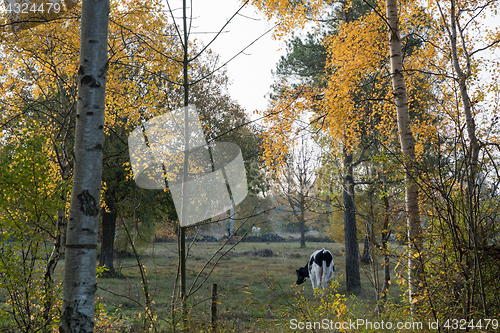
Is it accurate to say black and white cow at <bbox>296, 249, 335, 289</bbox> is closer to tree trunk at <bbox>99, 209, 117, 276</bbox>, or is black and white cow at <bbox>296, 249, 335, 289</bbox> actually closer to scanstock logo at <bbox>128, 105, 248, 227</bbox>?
scanstock logo at <bbox>128, 105, 248, 227</bbox>

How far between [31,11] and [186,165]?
3.08 meters

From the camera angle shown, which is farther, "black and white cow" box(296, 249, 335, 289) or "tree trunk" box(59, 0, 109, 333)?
"black and white cow" box(296, 249, 335, 289)

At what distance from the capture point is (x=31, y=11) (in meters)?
4.04

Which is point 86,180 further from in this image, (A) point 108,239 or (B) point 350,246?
(A) point 108,239

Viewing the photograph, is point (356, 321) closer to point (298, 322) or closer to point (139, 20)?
point (298, 322)

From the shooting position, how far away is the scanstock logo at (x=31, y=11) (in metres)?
3.97

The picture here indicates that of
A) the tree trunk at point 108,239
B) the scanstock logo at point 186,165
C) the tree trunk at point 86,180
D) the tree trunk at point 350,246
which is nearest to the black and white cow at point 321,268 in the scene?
the tree trunk at point 350,246

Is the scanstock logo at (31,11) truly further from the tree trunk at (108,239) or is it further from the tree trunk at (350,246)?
the tree trunk at (108,239)

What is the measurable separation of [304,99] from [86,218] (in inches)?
188

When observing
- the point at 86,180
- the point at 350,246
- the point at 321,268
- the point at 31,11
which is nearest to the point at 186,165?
the point at 86,180

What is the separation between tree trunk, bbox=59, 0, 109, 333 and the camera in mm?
1764

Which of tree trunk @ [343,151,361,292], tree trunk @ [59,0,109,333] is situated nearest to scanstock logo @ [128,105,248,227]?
tree trunk @ [59,0,109,333]

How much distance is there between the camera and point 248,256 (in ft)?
61.1

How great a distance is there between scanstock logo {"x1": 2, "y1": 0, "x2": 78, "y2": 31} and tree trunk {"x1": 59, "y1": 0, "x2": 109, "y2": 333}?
8.67 ft
